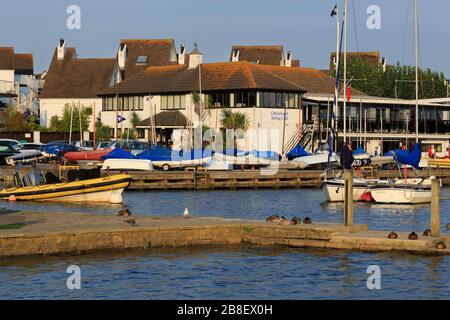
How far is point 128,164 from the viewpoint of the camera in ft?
236

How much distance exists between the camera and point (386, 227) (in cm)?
4241

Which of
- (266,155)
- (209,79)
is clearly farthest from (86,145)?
(209,79)

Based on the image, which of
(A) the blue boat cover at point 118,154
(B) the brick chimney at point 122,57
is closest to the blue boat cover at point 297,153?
(A) the blue boat cover at point 118,154

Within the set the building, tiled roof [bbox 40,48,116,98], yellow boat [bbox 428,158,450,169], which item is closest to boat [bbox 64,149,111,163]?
yellow boat [bbox 428,158,450,169]

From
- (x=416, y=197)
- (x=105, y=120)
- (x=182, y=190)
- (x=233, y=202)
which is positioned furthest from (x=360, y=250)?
(x=105, y=120)

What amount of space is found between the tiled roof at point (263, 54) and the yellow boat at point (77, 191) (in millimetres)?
70830

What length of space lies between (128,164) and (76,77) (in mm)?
49567

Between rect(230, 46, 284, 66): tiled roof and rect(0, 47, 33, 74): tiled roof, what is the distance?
30.2 meters

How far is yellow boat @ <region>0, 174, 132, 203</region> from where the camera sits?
50.1 metres

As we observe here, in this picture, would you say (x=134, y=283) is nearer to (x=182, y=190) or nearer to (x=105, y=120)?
(x=182, y=190)

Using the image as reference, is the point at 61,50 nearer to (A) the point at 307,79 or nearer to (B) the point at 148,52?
(B) the point at 148,52

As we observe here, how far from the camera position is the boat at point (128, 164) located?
2817 inches

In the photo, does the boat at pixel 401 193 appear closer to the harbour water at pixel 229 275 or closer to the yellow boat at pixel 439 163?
the harbour water at pixel 229 275
